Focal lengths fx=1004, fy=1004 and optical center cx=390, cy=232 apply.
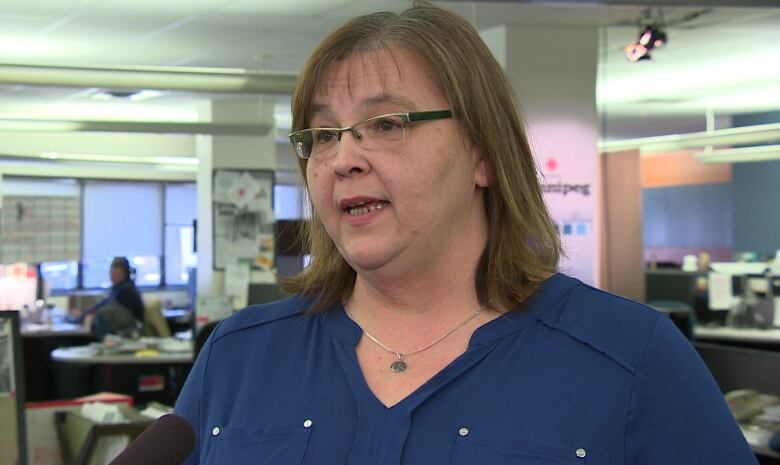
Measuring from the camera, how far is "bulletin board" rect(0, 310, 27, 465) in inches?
101

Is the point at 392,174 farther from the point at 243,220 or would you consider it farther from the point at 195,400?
the point at 243,220

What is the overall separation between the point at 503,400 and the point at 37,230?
1209 centimetres

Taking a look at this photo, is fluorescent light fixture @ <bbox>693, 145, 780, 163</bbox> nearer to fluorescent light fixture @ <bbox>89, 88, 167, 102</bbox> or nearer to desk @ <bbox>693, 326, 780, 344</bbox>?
desk @ <bbox>693, 326, 780, 344</bbox>

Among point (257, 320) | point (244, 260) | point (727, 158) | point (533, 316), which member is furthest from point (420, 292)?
point (727, 158)

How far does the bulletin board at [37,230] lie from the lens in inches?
461

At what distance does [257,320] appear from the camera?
1398 mm

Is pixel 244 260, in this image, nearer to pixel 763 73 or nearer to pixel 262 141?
pixel 262 141

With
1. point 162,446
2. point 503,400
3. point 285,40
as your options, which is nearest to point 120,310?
point 285,40

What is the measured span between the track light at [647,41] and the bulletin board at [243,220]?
4339mm

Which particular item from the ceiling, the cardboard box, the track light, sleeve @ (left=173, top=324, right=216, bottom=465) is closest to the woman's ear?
sleeve @ (left=173, top=324, right=216, bottom=465)

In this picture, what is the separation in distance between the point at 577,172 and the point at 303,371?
6.89 meters

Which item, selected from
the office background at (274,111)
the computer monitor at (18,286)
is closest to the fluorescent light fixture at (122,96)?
the office background at (274,111)

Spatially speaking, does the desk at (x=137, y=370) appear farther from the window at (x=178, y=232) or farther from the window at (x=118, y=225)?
the window at (x=178, y=232)

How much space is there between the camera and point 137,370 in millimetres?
8516
